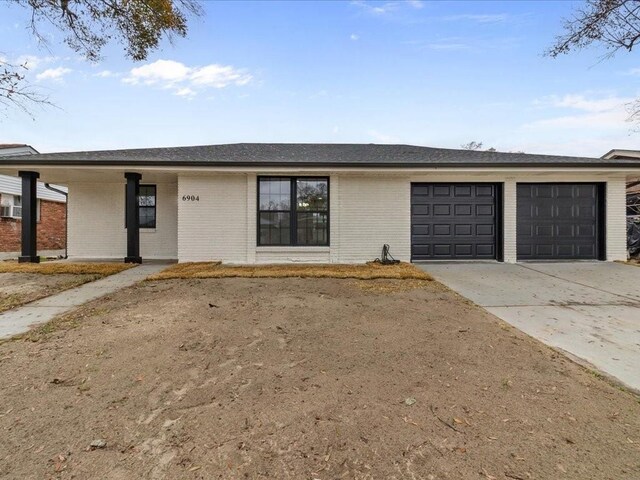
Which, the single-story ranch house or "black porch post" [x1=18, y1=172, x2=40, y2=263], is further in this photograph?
the single-story ranch house

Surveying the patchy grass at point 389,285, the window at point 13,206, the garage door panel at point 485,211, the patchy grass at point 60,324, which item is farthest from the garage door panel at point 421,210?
the window at point 13,206

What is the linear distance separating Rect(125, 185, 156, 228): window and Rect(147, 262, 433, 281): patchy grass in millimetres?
3024

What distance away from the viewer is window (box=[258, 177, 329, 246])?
9.65 meters

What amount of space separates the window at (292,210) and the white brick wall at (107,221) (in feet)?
11.4

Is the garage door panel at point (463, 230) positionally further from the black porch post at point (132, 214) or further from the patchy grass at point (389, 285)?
the black porch post at point (132, 214)

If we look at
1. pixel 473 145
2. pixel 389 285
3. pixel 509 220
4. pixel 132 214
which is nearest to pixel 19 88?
pixel 132 214

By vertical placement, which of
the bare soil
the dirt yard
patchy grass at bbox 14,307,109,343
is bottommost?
the dirt yard

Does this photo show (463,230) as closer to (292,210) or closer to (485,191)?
(485,191)

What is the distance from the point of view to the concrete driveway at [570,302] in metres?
3.50

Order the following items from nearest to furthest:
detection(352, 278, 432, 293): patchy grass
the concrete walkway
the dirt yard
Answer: the dirt yard, the concrete walkway, detection(352, 278, 432, 293): patchy grass

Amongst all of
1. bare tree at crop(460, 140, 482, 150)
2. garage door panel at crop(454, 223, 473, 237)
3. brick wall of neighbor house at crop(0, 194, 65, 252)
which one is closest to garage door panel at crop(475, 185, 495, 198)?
garage door panel at crop(454, 223, 473, 237)

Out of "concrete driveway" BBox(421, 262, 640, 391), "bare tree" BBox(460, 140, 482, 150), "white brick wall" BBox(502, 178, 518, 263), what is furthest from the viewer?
"bare tree" BBox(460, 140, 482, 150)

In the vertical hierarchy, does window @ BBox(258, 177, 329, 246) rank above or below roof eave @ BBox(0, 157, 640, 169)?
below

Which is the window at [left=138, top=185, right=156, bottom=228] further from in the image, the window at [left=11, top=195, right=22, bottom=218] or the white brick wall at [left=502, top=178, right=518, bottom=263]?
the white brick wall at [left=502, top=178, right=518, bottom=263]
